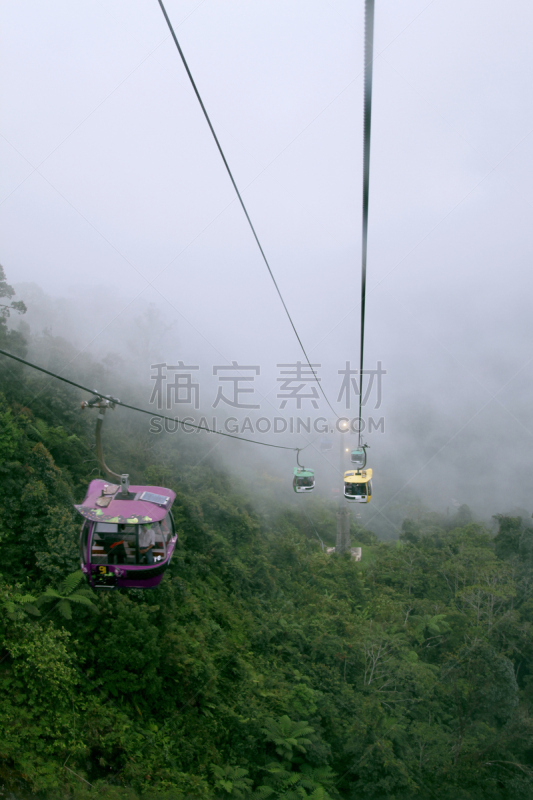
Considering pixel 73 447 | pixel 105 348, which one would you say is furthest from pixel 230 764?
pixel 105 348

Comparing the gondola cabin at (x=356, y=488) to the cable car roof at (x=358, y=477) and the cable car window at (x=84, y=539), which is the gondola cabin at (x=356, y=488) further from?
the cable car window at (x=84, y=539)

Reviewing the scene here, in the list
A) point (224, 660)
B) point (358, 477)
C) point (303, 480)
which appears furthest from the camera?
point (303, 480)

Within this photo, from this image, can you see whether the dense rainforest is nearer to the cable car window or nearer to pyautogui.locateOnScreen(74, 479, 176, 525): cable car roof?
the cable car window

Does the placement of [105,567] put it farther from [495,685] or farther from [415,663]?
[495,685]

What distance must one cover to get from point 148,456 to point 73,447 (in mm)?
8284

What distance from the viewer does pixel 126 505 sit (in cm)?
797

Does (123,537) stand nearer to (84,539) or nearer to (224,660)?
(84,539)

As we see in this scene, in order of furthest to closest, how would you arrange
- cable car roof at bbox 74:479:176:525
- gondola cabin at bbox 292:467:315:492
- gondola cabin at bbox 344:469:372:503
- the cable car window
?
gondola cabin at bbox 292:467:315:492, gondola cabin at bbox 344:469:372:503, the cable car window, cable car roof at bbox 74:479:176:525

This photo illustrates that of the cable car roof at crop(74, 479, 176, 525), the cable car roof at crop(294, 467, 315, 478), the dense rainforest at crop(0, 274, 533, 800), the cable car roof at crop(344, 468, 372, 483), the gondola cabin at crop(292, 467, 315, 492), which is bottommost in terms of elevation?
the dense rainforest at crop(0, 274, 533, 800)

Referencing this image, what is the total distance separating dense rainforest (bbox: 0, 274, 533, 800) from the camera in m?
11.0

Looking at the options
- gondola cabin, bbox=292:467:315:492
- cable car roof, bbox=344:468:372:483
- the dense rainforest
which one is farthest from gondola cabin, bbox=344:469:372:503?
the dense rainforest

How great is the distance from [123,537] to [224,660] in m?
9.84

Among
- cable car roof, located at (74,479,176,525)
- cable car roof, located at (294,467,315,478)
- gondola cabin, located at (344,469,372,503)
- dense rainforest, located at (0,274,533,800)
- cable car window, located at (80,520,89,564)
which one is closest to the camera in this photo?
cable car roof, located at (74,479,176,525)

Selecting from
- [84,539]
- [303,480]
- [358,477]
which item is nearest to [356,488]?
[358,477]
